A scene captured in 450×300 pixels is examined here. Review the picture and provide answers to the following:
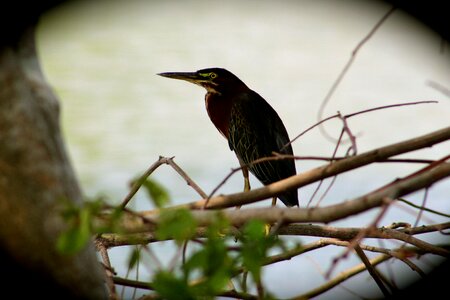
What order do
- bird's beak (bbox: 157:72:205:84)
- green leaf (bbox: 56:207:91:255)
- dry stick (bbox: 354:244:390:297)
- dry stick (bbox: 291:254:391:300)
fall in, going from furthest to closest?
bird's beak (bbox: 157:72:205:84) < dry stick (bbox: 291:254:391:300) < dry stick (bbox: 354:244:390:297) < green leaf (bbox: 56:207:91:255)

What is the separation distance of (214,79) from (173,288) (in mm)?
1561

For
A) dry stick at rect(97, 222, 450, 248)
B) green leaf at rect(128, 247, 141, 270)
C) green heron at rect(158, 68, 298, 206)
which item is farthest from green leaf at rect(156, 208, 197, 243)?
green heron at rect(158, 68, 298, 206)

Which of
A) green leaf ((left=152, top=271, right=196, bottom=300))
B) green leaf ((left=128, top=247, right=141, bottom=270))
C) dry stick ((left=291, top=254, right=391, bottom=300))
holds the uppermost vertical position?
dry stick ((left=291, top=254, right=391, bottom=300))

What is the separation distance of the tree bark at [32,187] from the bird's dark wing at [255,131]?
143cm

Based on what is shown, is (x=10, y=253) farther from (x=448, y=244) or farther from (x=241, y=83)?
(x=241, y=83)

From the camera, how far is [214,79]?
2.16 m

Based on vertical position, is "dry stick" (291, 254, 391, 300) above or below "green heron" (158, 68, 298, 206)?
below

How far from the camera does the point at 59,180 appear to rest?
2.28ft

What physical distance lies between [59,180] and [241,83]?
5.33 ft

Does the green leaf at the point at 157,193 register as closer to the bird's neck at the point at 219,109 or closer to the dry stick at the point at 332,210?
the dry stick at the point at 332,210

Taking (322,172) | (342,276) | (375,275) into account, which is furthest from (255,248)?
(342,276)

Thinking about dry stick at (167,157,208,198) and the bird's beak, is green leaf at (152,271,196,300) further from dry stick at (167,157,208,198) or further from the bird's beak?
the bird's beak

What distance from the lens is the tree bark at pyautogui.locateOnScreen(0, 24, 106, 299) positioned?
2.23 ft

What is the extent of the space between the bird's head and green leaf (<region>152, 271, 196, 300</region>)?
146cm
